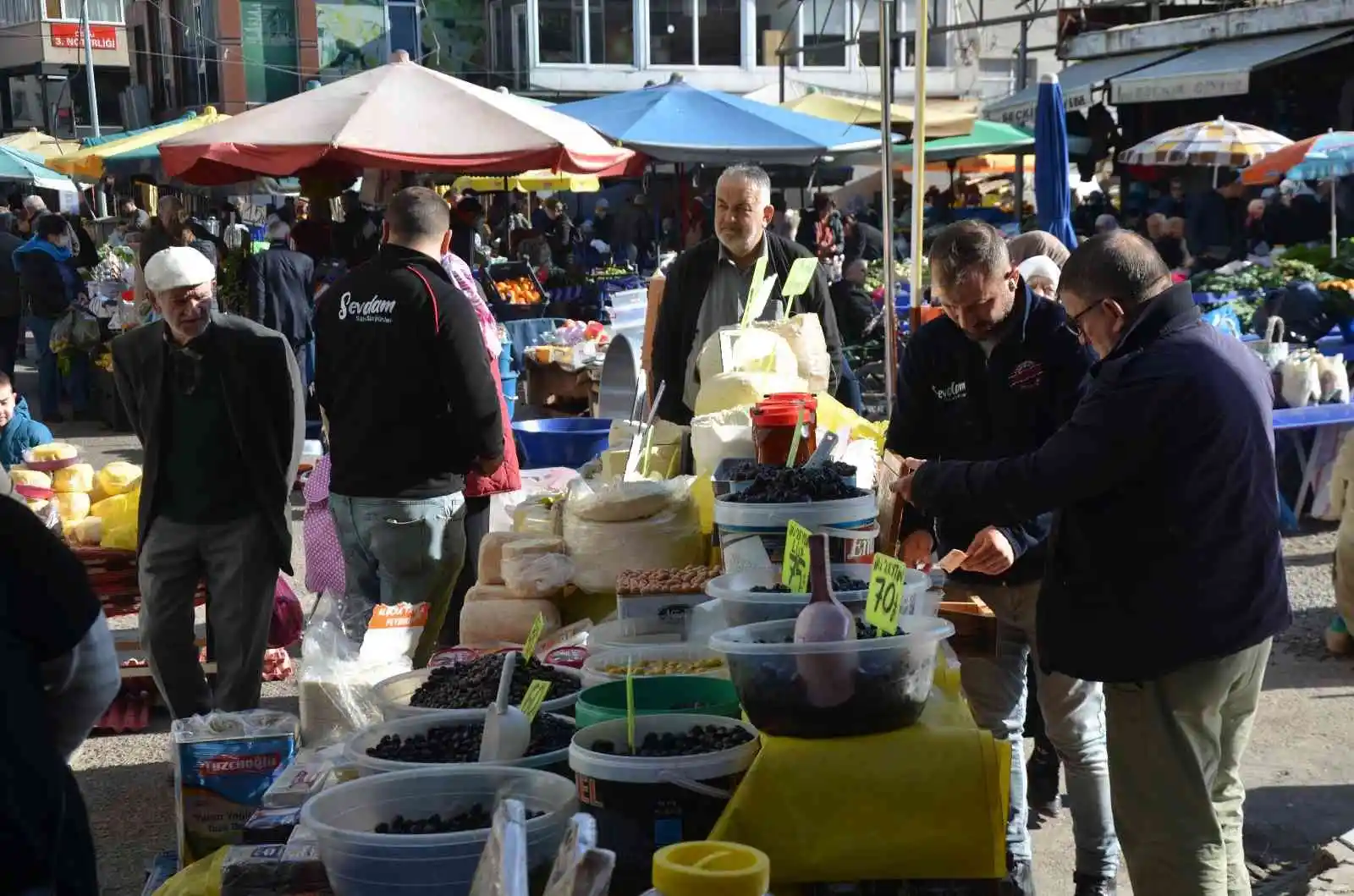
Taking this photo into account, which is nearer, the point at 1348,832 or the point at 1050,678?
the point at 1050,678

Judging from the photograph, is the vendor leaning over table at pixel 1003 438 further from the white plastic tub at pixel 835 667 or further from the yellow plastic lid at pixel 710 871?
the yellow plastic lid at pixel 710 871

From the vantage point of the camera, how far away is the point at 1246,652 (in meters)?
3.27

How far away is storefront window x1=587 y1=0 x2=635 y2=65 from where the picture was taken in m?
38.4

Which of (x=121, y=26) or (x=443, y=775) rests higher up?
(x=121, y=26)

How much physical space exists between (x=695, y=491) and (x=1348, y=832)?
7.43ft

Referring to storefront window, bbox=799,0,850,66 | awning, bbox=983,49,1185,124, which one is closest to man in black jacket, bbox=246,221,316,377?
awning, bbox=983,49,1185,124

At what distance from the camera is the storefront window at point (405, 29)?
40531 mm

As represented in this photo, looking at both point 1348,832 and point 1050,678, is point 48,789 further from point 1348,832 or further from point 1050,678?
point 1348,832

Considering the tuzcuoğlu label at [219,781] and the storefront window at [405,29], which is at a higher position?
the storefront window at [405,29]

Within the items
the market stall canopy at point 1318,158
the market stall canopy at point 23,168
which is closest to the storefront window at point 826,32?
the market stall canopy at point 23,168

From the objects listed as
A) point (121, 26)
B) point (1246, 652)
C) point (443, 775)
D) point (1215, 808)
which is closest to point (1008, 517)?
point (1246, 652)

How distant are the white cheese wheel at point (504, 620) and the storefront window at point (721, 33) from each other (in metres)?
36.3

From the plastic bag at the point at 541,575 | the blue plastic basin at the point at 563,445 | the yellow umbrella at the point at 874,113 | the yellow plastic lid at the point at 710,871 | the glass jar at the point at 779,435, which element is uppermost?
the yellow umbrella at the point at 874,113

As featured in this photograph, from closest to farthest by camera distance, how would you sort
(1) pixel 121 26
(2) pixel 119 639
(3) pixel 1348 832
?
(3) pixel 1348 832 → (2) pixel 119 639 → (1) pixel 121 26
